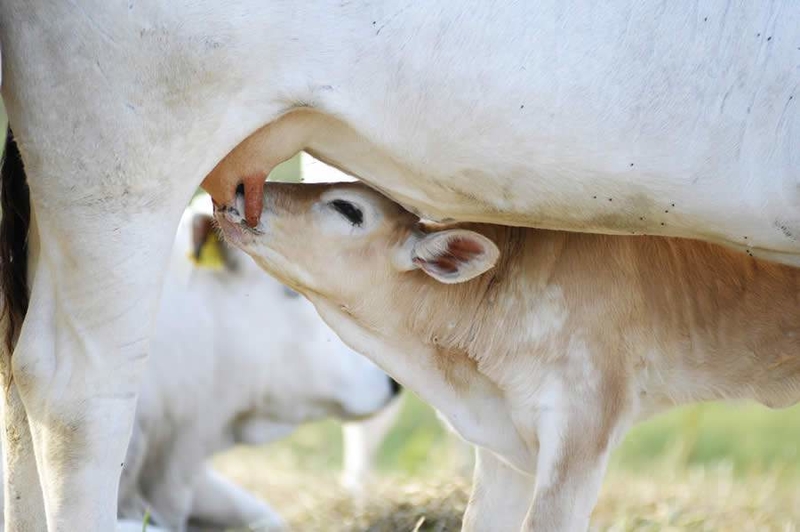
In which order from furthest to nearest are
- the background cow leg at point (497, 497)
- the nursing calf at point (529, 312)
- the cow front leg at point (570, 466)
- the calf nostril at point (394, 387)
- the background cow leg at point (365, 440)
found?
the background cow leg at point (365, 440) → the calf nostril at point (394, 387) → the background cow leg at point (497, 497) → the nursing calf at point (529, 312) → the cow front leg at point (570, 466)

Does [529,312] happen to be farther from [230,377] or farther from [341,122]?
[230,377]

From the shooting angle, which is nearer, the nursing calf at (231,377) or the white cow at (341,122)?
the white cow at (341,122)

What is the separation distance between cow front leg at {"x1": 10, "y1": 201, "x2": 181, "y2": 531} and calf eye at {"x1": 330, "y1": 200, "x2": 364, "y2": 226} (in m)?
1.10

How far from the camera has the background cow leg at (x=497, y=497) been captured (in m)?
5.05

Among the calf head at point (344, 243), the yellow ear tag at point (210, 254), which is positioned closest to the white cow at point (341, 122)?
the calf head at point (344, 243)

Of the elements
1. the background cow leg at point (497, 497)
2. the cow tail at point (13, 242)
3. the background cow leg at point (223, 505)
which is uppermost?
the cow tail at point (13, 242)

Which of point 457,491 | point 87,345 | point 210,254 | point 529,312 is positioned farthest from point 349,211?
point 210,254

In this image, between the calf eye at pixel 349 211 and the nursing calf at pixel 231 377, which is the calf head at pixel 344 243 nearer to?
the calf eye at pixel 349 211

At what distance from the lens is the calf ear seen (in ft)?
15.0

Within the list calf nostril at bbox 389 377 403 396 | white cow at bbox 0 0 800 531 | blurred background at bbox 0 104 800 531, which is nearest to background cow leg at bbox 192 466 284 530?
blurred background at bbox 0 104 800 531

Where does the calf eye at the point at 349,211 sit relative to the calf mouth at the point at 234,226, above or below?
above

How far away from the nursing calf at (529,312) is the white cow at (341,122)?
749 mm

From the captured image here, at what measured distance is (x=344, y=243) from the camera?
4.82 metres

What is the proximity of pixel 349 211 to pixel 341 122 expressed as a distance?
3.30 feet
